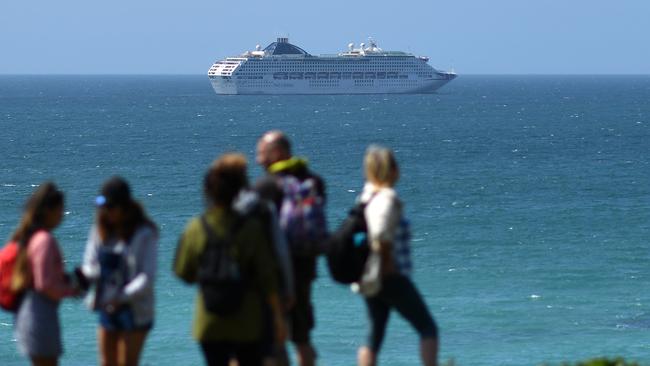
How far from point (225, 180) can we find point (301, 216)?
0.94m

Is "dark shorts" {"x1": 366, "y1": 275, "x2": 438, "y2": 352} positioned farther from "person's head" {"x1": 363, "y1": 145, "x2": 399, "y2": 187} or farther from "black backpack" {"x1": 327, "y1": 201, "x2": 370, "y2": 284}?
"person's head" {"x1": 363, "y1": 145, "x2": 399, "y2": 187}

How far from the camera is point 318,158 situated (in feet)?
202

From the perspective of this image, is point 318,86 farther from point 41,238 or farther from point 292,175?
point 41,238

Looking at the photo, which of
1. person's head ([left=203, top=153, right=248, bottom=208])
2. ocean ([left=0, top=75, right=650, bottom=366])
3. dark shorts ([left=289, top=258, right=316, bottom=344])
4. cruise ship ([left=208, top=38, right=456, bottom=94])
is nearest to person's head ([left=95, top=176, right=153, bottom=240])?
person's head ([left=203, top=153, right=248, bottom=208])

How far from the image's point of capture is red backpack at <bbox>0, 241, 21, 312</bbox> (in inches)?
241

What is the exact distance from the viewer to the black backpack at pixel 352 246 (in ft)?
21.3

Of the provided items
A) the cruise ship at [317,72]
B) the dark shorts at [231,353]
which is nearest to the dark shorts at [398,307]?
the dark shorts at [231,353]

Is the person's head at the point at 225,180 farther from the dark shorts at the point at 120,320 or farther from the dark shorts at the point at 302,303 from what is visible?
the dark shorts at the point at 302,303

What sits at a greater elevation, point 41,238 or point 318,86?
point 41,238

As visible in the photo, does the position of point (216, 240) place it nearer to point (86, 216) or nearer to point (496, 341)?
point (496, 341)

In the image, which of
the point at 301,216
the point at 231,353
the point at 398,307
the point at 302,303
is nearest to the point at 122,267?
the point at 231,353

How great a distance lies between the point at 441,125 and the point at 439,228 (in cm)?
5021

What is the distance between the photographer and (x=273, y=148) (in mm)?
6504

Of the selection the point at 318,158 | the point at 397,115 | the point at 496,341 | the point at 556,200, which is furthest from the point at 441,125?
the point at 496,341
